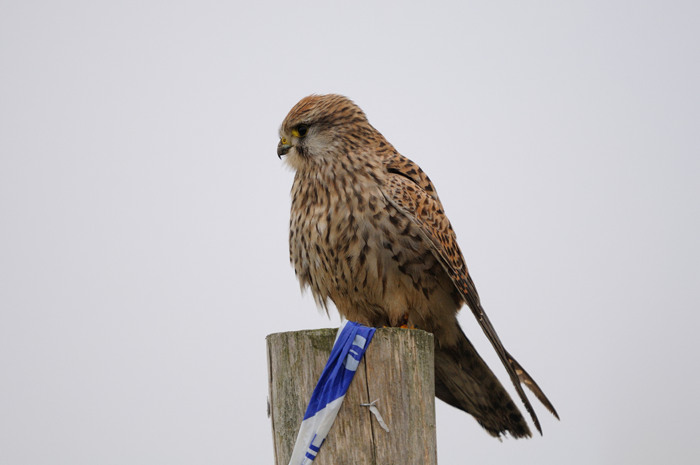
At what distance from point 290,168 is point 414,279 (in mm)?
958

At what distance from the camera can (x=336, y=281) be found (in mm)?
3012

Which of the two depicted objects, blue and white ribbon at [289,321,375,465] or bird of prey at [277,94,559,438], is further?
bird of prey at [277,94,559,438]

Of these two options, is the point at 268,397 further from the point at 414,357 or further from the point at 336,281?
the point at 336,281

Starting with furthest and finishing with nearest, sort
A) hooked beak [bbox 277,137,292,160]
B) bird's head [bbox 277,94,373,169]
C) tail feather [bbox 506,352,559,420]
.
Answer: hooked beak [bbox 277,137,292,160], bird's head [bbox 277,94,373,169], tail feather [bbox 506,352,559,420]

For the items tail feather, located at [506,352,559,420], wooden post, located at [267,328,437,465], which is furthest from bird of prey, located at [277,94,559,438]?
wooden post, located at [267,328,437,465]

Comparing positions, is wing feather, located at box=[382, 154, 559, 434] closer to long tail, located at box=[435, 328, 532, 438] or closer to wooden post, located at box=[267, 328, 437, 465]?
long tail, located at box=[435, 328, 532, 438]

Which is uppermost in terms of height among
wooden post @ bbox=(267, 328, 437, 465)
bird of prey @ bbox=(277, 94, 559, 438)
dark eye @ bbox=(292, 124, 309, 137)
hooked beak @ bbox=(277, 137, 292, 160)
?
dark eye @ bbox=(292, 124, 309, 137)

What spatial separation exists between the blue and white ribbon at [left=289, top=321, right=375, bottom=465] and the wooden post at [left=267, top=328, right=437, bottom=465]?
0.03 metres

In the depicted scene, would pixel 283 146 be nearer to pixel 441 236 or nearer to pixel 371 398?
pixel 441 236

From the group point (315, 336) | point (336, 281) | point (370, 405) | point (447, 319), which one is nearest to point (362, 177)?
point (336, 281)

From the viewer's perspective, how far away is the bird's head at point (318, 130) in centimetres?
324

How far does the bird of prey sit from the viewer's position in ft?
9.45

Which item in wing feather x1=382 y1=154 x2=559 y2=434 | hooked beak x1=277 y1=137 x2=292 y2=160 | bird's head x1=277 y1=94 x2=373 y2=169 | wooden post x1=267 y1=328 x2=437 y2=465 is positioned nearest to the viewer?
wooden post x1=267 y1=328 x2=437 y2=465

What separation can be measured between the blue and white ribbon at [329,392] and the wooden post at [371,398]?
0.03 metres
